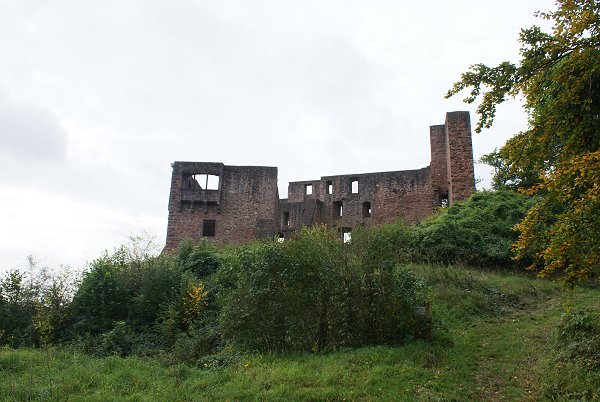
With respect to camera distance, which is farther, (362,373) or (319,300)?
(319,300)

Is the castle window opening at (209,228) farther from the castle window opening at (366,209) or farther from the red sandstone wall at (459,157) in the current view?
the red sandstone wall at (459,157)

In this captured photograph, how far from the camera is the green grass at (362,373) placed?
26.7 feet

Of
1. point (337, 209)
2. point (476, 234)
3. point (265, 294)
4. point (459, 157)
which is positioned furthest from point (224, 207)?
point (265, 294)

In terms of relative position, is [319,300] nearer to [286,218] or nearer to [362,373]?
[362,373]

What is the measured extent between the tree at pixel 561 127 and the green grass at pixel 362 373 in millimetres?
2298

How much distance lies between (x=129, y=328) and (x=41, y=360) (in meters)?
3.20

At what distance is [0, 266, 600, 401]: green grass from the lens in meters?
8.12

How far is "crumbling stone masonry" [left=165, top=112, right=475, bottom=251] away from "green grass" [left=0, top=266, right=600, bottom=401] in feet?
48.2

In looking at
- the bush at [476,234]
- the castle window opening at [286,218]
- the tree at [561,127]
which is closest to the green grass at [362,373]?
the tree at [561,127]

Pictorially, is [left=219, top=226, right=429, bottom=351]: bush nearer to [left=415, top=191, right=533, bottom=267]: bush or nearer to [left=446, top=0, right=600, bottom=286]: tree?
[left=446, top=0, right=600, bottom=286]: tree

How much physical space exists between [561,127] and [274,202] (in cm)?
2141

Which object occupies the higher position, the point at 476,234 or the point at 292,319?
the point at 476,234

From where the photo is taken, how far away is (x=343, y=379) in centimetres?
855

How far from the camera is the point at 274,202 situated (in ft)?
93.4
